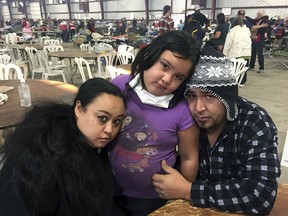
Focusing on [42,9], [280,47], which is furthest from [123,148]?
[42,9]

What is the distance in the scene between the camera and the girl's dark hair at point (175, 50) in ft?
3.66

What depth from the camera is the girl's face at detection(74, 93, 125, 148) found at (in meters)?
1.11

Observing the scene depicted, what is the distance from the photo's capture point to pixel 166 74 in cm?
115

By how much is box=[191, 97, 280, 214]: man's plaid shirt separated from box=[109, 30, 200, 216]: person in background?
0.16 metres

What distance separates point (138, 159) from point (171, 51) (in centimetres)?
53

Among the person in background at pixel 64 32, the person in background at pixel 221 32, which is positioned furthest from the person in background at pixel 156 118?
the person in background at pixel 64 32

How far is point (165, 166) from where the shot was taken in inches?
51.0

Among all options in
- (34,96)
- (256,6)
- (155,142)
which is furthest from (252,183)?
(256,6)

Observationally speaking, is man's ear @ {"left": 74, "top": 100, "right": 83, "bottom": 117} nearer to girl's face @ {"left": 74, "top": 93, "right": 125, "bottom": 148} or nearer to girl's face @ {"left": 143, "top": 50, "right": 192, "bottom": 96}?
girl's face @ {"left": 74, "top": 93, "right": 125, "bottom": 148}

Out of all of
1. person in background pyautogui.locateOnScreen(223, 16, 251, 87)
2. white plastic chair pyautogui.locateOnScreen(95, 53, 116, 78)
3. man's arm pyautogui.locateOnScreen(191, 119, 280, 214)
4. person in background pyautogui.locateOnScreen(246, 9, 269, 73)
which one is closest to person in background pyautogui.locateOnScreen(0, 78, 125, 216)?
man's arm pyautogui.locateOnScreen(191, 119, 280, 214)

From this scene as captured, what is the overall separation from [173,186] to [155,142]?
9.3 inches

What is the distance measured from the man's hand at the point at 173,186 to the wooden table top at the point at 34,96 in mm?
812

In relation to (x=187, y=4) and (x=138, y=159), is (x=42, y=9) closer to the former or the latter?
(x=187, y=4)

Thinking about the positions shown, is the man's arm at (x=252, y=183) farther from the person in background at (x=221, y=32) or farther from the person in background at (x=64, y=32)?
the person in background at (x=64, y=32)
